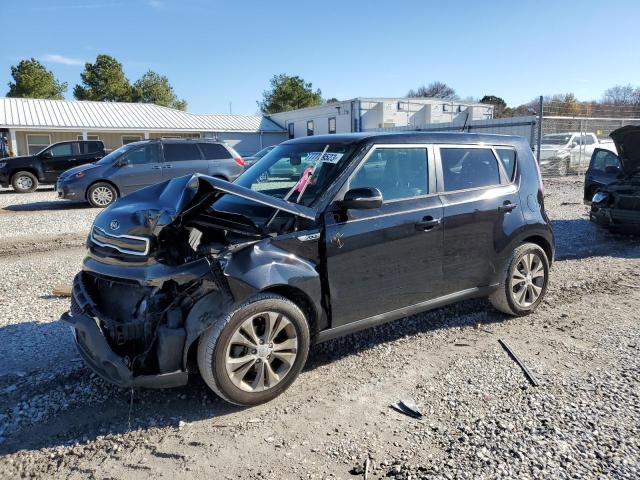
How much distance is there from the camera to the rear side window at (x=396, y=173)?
399 centimetres

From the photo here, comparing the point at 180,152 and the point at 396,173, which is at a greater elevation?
the point at 180,152

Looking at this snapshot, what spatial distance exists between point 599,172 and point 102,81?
52.8m

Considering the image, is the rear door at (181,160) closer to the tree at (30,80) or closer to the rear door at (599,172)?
the rear door at (599,172)

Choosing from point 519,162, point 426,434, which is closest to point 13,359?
point 426,434

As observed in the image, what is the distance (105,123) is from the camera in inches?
1326

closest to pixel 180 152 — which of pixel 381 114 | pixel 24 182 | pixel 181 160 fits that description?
pixel 181 160

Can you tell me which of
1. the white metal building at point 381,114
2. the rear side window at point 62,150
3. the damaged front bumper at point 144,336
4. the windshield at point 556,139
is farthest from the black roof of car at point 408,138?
the white metal building at point 381,114

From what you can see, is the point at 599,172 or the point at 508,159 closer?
the point at 508,159

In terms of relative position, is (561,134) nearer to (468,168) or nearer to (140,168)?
(140,168)

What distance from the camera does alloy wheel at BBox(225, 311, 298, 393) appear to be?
326cm

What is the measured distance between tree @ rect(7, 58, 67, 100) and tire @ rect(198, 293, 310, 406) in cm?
5333

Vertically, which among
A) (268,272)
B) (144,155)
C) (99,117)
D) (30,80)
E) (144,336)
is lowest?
(144,336)

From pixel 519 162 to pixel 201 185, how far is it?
3454mm

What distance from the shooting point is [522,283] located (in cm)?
502
